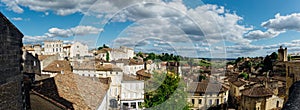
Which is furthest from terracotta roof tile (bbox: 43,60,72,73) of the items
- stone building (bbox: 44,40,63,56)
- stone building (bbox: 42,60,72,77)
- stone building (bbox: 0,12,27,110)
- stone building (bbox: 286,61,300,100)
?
stone building (bbox: 44,40,63,56)

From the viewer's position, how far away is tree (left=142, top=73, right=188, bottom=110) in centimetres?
1722

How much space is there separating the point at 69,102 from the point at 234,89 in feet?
111

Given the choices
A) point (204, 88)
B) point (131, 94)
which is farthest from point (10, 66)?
point (204, 88)

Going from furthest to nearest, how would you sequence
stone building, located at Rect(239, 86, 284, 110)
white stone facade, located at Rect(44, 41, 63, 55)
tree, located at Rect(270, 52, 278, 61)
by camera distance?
1. white stone facade, located at Rect(44, 41, 63, 55)
2. tree, located at Rect(270, 52, 278, 61)
3. stone building, located at Rect(239, 86, 284, 110)

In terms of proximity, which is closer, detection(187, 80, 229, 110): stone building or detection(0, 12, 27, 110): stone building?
detection(0, 12, 27, 110): stone building

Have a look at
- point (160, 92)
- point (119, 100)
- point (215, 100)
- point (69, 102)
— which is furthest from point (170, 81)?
point (215, 100)

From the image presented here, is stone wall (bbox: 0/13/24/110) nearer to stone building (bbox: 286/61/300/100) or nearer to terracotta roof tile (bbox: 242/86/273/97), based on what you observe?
stone building (bbox: 286/61/300/100)

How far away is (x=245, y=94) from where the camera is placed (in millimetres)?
29547

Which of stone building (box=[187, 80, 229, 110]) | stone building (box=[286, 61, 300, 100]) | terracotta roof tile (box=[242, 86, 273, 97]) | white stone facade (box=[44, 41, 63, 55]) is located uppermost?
white stone facade (box=[44, 41, 63, 55])

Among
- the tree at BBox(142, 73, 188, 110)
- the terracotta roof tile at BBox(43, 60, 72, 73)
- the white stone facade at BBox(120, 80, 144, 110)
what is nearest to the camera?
the tree at BBox(142, 73, 188, 110)

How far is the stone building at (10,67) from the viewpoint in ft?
18.1

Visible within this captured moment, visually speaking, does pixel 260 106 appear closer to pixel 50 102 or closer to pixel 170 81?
pixel 170 81

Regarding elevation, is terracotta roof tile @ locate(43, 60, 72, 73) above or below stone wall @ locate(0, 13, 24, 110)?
below

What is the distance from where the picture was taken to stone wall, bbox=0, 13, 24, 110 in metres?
5.50
